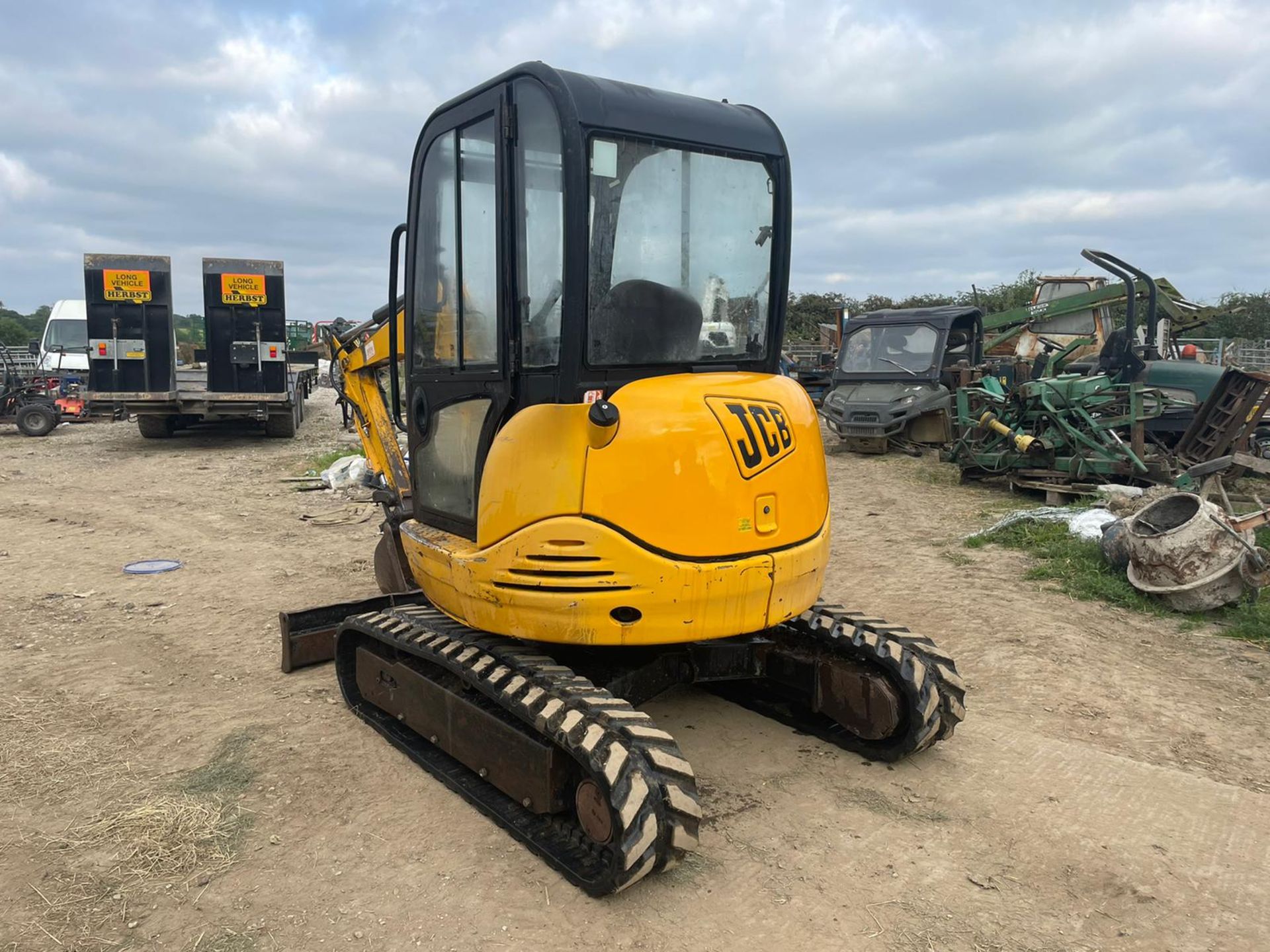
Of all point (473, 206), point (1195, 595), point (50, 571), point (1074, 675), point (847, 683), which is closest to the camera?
point (473, 206)

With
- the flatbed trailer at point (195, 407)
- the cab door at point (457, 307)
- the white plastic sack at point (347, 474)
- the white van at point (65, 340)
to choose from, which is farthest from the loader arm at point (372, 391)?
the white van at point (65, 340)

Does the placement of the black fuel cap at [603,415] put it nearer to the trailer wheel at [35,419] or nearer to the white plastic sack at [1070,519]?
the white plastic sack at [1070,519]

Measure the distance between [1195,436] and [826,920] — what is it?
876 cm

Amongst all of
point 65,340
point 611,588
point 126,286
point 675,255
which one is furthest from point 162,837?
point 65,340

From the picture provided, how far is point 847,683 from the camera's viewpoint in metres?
4.10

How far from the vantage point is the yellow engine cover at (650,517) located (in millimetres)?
3252

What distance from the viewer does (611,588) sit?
327 centimetres

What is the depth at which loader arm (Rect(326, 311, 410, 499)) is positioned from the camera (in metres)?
5.54

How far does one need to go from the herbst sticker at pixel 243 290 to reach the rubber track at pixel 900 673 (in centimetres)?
1350

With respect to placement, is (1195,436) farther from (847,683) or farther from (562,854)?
(562,854)

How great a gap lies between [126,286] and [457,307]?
44.3 ft

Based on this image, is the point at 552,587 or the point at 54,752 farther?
the point at 54,752

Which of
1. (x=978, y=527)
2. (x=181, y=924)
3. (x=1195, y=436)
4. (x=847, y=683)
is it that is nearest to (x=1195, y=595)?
(x=978, y=527)

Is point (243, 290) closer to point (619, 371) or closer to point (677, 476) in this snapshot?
point (619, 371)
